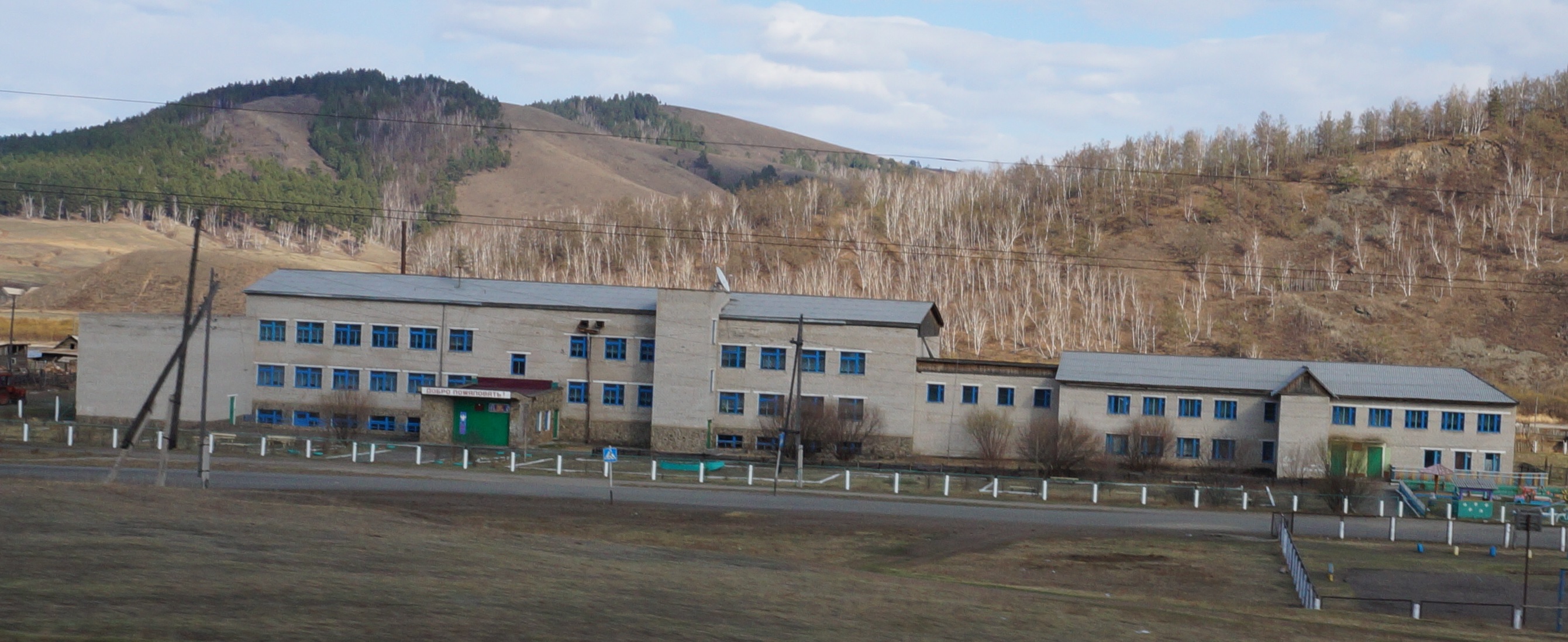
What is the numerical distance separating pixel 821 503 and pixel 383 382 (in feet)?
103

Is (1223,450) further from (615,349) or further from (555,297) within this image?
(555,297)

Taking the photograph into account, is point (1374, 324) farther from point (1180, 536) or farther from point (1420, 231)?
point (1180, 536)

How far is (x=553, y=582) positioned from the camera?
61.8ft

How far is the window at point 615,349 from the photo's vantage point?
65.4 meters

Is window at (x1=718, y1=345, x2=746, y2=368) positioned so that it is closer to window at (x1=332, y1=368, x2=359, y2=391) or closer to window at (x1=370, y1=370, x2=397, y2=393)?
window at (x1=370, y1=370, x2=397, y2=393)

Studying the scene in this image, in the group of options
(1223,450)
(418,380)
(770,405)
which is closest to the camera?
(1223,450)

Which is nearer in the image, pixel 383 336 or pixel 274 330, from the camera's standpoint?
pixel 383 336

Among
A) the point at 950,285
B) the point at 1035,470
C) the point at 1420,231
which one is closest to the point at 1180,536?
the point at 1035,470

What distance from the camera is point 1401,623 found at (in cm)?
2283

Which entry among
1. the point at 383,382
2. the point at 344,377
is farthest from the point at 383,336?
the point at 344,377

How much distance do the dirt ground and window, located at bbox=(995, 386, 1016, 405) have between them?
28.8 meters

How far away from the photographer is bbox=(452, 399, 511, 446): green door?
59.6 meters

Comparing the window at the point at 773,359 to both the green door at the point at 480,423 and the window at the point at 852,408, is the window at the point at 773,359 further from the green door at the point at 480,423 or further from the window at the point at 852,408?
the green door at the point at 480,423

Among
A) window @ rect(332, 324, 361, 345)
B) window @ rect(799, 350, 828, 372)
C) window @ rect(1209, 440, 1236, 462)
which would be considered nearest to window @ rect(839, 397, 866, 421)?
window @ rect(799, 350, 828, 372)
